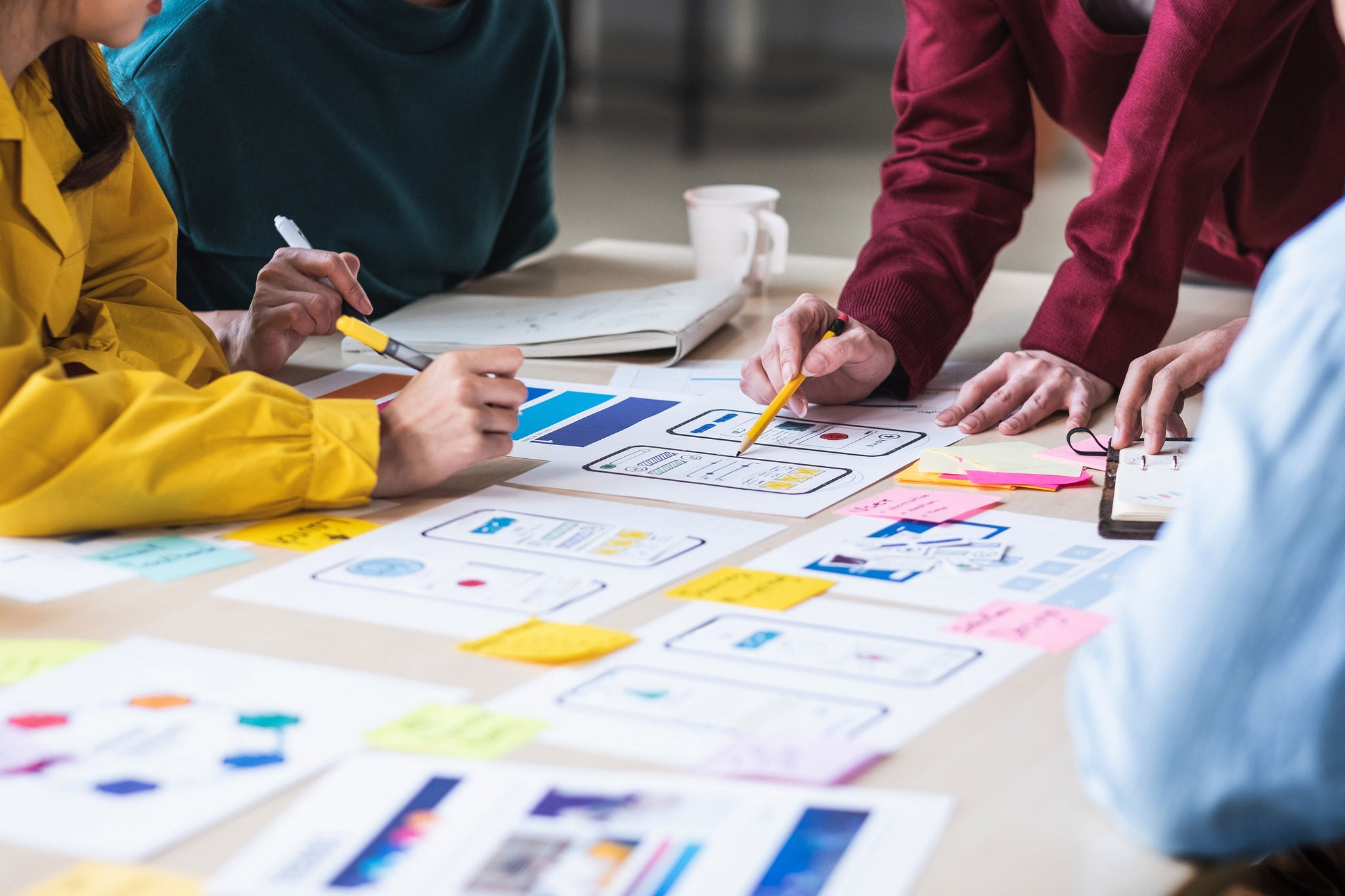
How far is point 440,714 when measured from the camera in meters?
0.68

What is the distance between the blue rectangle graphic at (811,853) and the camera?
1.77 feet

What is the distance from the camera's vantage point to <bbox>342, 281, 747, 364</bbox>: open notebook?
4.66ft

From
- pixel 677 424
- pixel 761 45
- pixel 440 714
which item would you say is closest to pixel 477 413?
pixel 677 424

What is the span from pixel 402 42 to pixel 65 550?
0.95 meters

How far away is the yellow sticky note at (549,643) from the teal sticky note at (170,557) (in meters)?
0.22

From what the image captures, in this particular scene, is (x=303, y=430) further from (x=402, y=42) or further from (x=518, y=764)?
(x=402, y=42)

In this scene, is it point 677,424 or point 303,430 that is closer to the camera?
point 303,430

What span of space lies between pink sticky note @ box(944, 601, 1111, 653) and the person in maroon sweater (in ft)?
1.15

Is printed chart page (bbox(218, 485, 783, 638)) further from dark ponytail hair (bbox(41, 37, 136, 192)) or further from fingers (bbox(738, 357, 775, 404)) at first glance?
dark ponytail hair (bbox(41, 37, 136, 192))

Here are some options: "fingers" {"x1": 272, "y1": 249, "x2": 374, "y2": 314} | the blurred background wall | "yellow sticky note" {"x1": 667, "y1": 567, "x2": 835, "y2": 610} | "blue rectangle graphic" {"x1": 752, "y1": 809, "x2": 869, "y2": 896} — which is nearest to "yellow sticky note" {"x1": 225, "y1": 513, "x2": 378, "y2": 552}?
"yellow sticky note" {"x1": 667, "y1": 567, "x2": 835, "y2": 610}

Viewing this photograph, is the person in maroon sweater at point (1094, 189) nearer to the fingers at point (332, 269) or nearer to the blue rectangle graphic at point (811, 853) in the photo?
the fingers at point (332, 269)

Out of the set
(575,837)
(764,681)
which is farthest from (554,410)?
(575,837)

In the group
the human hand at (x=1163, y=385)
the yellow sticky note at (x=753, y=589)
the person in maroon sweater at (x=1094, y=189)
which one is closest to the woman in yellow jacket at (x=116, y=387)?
the yellow sticky note at (x=753, y=589)

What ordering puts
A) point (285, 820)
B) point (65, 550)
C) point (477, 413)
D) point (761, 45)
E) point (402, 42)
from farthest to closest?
1. point (761, 45)
2. point (402, 42)
3. point (477, 413)
4. point (65, 550)
5. point (285, 820)
